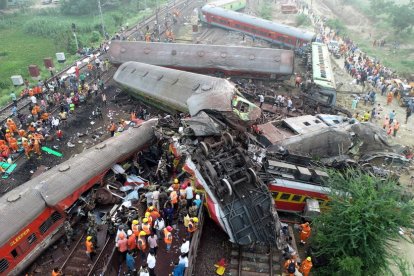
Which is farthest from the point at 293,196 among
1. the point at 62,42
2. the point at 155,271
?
the point at 62,42

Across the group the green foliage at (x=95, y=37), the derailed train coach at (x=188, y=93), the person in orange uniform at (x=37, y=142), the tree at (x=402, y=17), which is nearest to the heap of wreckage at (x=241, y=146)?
the derailed train coach at (x=188, y=93)

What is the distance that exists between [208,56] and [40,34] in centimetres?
2663

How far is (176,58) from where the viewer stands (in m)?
26.0

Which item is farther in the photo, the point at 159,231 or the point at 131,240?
the point at 159,231

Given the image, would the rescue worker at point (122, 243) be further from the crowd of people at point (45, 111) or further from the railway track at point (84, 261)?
the crowd of people at point (45, 111)

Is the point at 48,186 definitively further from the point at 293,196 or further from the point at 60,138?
the point at 293,196

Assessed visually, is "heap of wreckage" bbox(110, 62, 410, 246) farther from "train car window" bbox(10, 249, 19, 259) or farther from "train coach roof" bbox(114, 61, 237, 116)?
"train car window" bbox(10, 249, 19, 259)

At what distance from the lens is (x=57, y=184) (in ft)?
41.3

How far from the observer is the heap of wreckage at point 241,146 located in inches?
440

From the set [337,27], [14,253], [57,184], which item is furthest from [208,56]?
[337,27]

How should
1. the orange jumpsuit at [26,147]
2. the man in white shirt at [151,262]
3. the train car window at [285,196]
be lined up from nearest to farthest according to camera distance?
the man in white shirt at [151,262]
the train car window at [285,196]
the orange jumpsuit at [26,147]

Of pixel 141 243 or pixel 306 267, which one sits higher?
pixel 141 243

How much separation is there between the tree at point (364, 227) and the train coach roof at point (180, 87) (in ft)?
22.5

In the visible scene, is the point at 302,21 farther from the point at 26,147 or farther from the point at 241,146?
the point at 26,147
